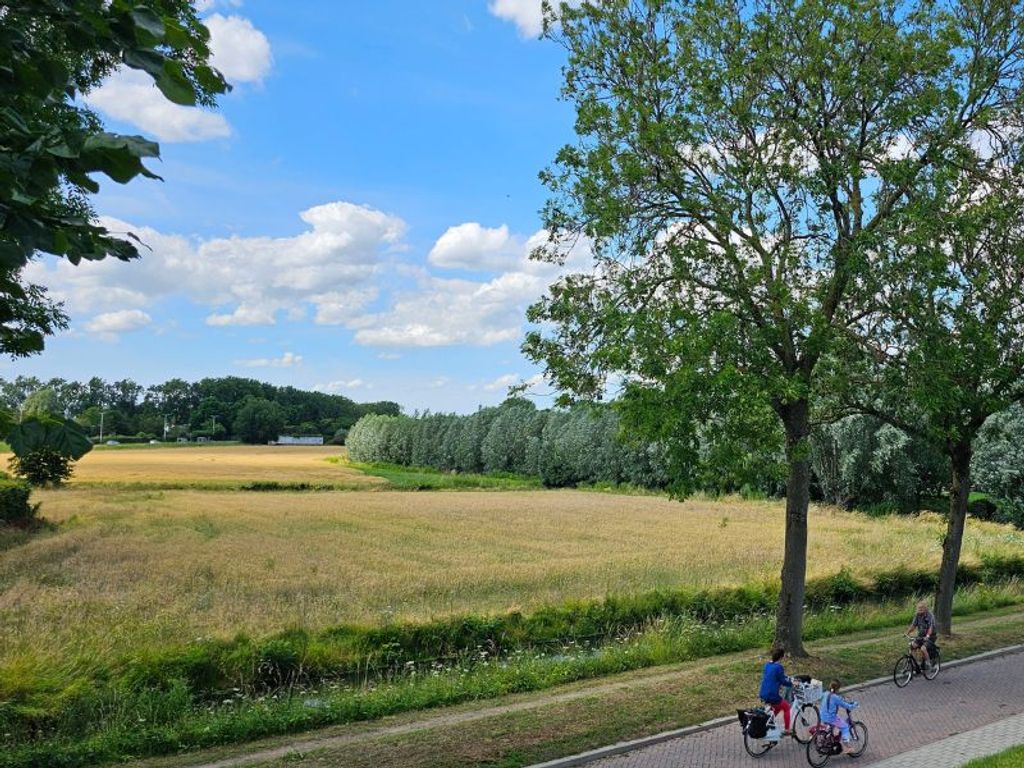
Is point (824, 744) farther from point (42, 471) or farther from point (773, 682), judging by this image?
point (42, 471)

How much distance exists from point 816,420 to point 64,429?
616 inches

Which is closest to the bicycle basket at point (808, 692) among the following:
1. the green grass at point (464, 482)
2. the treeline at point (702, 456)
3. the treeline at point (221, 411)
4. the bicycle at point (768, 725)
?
the bicycle at point (768, 725)

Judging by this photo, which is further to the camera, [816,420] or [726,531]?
[726,531]

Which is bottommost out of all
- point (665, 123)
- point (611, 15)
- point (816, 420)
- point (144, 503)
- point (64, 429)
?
point (144, 503)

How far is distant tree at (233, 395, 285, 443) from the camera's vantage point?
14968cm

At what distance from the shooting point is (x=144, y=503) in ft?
161

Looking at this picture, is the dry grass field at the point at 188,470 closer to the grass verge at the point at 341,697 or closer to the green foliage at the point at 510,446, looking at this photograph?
the green foliage at the point at 510,446

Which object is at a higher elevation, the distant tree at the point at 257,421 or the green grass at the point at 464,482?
the distant tree at the point at 257,421

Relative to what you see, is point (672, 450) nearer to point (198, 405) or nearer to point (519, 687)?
point (519, 687)

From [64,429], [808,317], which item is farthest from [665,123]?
[64,429]

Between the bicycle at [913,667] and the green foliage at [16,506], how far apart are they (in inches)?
1327

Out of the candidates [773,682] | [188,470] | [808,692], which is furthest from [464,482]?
[808,692]

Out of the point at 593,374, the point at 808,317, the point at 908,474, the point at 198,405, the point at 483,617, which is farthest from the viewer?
the point at 198,405

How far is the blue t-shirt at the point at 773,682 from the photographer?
10.2 m
